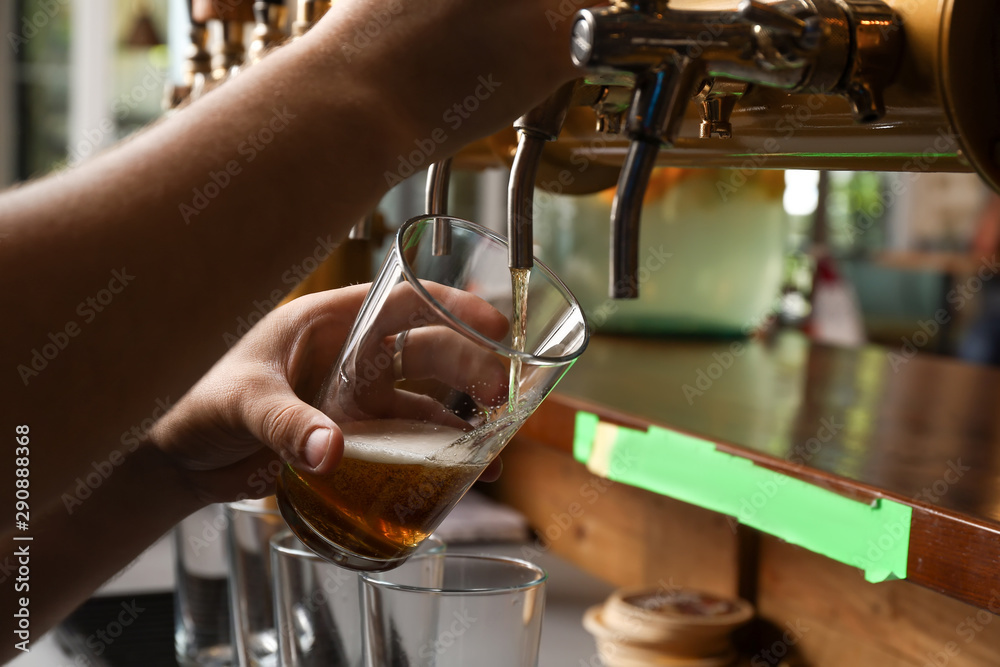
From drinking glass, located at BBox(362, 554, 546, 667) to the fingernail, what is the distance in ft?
0.37

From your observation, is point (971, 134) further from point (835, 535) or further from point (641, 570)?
→ point (641, 570)

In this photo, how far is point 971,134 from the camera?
1.51 feet

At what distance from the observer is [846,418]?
1218 millimetres

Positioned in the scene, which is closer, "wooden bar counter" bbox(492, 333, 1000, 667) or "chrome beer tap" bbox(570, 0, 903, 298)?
"chrome beer tap" bbox(570, 0, 903, 298)

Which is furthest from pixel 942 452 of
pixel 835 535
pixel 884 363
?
pixel 884 363

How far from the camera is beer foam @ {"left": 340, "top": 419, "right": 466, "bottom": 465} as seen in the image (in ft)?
1.84

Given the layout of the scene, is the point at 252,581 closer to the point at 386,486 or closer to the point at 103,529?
the point at 103,529

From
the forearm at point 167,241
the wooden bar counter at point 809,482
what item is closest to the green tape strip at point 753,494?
the wooden bar counter at point 809,482

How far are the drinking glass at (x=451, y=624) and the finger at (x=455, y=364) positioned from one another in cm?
13

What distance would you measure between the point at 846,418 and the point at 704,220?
723mm

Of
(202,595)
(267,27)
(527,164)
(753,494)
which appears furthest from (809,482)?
(267,27)

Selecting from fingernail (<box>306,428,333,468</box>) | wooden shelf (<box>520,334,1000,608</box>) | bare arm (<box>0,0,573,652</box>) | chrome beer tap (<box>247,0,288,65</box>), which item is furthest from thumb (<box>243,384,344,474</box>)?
chrome beer tap (<box>247,0,288,65</box>)

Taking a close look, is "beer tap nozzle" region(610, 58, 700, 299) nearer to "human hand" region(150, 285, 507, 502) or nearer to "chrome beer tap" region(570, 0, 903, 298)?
"chrome beer tap" region(570, 0, 903, 298)

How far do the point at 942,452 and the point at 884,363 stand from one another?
82 cm
